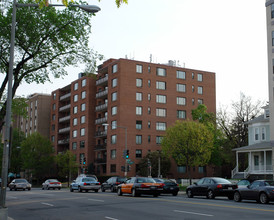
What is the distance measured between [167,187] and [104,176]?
37010 mm

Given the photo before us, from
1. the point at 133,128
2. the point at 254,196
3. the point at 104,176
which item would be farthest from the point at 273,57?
the point at 104,176

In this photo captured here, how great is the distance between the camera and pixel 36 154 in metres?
81.2

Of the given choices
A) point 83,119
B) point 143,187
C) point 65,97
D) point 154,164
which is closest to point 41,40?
point 143,187

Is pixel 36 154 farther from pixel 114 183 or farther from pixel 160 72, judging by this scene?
pixel 114 183

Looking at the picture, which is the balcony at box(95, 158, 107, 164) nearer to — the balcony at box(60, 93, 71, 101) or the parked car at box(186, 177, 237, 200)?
the balcony at box(60, 93, 71, 101)

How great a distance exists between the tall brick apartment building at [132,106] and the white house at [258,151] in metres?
19.6

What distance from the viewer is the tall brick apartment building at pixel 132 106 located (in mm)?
68312

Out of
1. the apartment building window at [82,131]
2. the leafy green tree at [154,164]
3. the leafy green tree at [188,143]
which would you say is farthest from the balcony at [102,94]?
the leafy green tree at [188,143]

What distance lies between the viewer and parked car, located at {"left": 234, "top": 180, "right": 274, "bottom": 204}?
72.2 ft

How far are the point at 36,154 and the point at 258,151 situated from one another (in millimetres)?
46764

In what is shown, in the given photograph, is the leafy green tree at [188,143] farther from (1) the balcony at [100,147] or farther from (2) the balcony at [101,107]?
(2) the balcony at [101,107]

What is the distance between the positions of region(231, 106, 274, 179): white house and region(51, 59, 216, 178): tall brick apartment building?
771 inches

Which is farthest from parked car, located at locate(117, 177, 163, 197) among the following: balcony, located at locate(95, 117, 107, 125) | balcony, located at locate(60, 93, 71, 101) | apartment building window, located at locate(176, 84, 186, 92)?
balcony, located at locate(60, 93, 71, 101)

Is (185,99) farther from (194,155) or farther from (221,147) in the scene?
(194,155)
